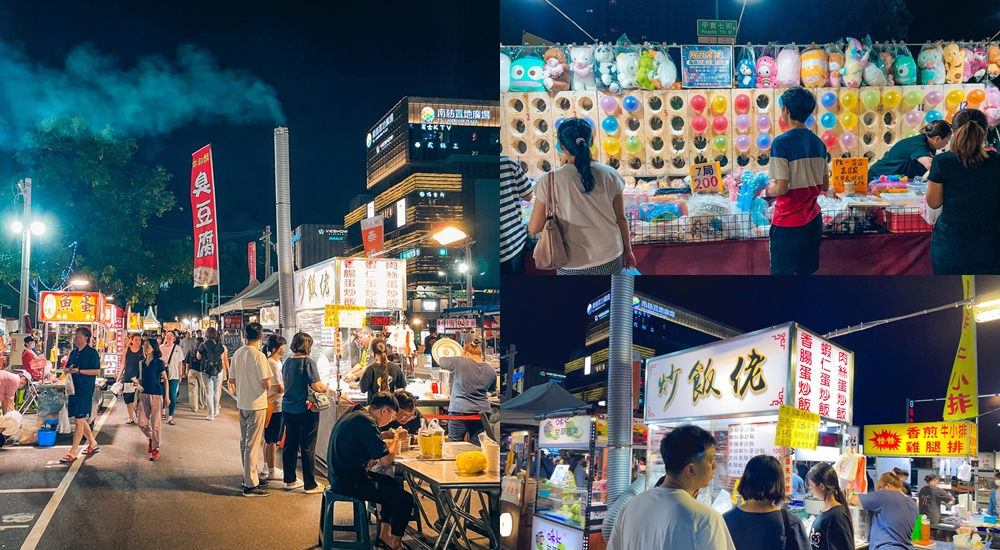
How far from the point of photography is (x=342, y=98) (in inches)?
239

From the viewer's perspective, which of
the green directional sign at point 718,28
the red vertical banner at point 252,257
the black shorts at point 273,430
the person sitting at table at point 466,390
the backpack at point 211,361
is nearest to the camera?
the green directional sign at point 718,28

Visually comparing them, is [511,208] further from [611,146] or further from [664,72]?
[664,72]

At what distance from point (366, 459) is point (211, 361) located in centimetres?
429

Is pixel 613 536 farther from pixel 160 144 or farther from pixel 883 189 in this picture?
pixel 160 144

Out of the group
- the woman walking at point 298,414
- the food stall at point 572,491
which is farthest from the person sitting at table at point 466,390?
the food stall at point 572,491

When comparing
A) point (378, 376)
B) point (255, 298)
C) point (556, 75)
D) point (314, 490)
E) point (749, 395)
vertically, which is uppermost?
point (556, 75)

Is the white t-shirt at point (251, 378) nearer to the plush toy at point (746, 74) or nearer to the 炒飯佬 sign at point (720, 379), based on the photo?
the 炒飯佬 sign at point (720, 379)

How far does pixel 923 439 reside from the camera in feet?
10.4

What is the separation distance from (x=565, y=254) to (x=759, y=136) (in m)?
0.89

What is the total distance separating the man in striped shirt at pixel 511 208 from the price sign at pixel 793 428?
117 cm

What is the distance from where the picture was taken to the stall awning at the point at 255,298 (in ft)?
23.7

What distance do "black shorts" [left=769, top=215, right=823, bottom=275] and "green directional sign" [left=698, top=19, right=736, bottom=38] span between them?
2.67 feet

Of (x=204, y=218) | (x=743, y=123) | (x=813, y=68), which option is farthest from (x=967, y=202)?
(x=204, y=218)

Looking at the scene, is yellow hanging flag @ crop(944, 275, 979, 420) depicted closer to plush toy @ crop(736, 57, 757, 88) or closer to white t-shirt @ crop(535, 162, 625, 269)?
plush toy @ crop(736, 57, 757, 88)
